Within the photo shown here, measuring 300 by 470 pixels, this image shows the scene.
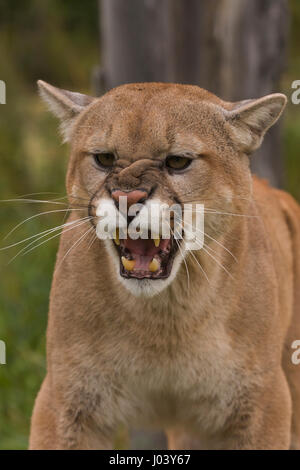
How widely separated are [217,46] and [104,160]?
302 centimetres

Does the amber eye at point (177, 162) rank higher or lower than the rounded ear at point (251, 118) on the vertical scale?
lower

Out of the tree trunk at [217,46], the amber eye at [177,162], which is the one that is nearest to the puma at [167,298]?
the amber eye at [177,162]

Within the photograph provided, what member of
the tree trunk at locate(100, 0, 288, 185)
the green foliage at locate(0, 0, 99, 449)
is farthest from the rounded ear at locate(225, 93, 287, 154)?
the green foliage at locate(0, 0, 99, 449)

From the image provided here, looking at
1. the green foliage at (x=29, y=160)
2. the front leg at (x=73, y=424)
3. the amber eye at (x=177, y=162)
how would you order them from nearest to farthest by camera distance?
the amber eye at (x=177, y=162) < the front leg at (x=73, y=424) < the green foliage at (x=29, y=160)

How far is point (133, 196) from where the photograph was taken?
3.50m

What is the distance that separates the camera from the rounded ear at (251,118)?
397 cm

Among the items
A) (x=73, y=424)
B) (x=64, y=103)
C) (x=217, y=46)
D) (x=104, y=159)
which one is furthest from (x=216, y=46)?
(x=73, y=424)

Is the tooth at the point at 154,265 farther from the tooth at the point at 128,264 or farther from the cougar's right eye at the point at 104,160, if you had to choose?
the cougar's right eye at the point at 104,160

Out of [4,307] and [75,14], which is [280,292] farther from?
[75,14]

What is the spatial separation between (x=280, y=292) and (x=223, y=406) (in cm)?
76

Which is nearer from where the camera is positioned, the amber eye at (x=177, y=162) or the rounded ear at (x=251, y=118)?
the amber eye at (x=177, y=162)

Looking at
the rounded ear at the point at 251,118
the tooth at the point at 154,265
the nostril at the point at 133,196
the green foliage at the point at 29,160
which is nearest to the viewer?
the nostril at the point at 133,196

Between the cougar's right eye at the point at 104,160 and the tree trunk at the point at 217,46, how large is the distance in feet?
8.18

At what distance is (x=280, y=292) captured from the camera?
4.61 metres
